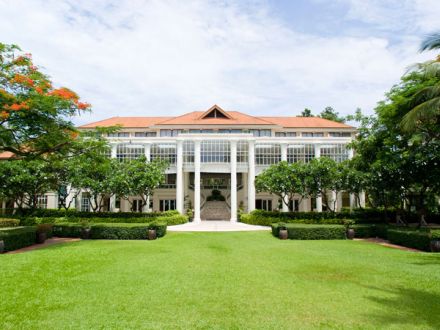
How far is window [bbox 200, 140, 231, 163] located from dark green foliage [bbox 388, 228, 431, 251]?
22551mm

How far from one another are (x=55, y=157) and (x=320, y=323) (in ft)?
61.9

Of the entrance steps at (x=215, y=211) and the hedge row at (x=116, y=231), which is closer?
the hedge row at (x=116, y=231)

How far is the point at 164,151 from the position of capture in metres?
40.2

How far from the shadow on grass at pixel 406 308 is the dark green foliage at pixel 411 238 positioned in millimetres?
8738

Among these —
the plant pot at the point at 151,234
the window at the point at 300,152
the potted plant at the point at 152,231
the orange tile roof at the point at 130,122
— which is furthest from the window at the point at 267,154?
the plant pot at the point at 151,234

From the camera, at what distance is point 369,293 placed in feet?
29.3

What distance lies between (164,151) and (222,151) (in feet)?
24.0

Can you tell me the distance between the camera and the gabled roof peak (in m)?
44.6

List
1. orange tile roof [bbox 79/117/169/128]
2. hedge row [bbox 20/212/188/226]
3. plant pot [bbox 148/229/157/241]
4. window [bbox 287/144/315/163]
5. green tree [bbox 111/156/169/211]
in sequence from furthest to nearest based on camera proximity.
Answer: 1. orange tile roof [bbox 79/117/169/128]
2. window [bbox 287/144/315/163]
3. green tree [bbox 111/156/169/211]
4. hedge row [bbox 20/212/188/226]
5. plant pot [bbox 148/229/157/241]

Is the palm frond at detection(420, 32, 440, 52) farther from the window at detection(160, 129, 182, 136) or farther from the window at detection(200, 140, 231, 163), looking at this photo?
the window at detection(160, 129, 182, 136)

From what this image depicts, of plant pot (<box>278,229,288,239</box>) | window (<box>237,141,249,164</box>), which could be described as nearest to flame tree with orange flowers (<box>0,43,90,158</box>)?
plant pot (<box>278,229,288,239</box>)

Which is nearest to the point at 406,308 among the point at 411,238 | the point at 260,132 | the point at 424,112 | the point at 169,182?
the point at 424,112

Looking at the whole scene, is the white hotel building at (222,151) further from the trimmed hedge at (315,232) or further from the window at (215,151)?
the trimmed hedge at (315,232)

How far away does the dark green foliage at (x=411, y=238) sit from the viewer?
1653 cm
